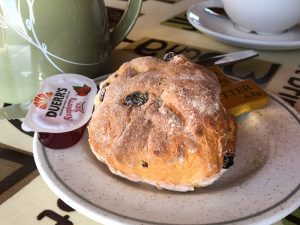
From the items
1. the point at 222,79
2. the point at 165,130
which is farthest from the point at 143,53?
the point at 165,130

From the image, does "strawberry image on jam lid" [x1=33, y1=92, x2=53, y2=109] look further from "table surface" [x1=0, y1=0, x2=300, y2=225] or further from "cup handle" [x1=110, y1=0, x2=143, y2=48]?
"cup handle" [x1=110, y1=0, x2=143, y2=48]

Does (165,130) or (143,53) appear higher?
(165,130)

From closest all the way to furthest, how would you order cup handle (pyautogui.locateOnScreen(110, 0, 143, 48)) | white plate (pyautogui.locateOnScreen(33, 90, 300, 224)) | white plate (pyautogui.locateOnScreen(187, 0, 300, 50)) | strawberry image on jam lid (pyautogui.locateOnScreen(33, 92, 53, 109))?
white plate (pyautogui.locateOnScreen(33, 90, 300, 224))
strawberry image on jam lid (pyautogui.locateOnScreen(33, 92, 53, 109))
cup handle (pyautogui.locateOnScreen(110, 0, 143, 48))
white plate (pyautogui.locateOnScreen(187, 0, 300, 50))

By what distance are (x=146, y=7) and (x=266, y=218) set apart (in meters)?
0.77

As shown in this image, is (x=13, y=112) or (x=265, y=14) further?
(x=265, y=14)

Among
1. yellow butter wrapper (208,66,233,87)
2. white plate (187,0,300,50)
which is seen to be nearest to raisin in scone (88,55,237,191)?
yellow butter wrapper (208,66,233,87)

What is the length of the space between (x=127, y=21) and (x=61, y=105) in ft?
0.74

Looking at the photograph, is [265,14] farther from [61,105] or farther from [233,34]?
[61,105]

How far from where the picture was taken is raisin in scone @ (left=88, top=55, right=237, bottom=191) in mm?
394

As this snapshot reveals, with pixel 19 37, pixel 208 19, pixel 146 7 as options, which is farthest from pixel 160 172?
pixel 146 7

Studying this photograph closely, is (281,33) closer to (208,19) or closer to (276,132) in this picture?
(208,19)

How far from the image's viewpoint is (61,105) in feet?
1.61

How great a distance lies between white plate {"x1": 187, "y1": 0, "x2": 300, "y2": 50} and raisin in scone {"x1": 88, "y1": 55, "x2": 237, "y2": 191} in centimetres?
35

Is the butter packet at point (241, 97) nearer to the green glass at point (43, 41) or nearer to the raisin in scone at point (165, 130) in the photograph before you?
the raisin in scone at point (165, 130)
